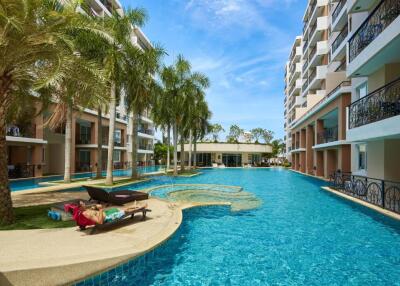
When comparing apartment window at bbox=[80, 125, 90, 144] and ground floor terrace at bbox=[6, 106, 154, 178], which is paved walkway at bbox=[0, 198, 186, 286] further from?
apartment window at bbox=[80, 125, 90, 144]

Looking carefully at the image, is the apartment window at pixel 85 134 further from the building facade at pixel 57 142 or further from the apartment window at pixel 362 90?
the apartment window at pixel 362 90

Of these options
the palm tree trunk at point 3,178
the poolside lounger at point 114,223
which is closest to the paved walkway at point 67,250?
the poolside lounger at point 114,223

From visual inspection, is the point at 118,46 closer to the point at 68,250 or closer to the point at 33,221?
the point at 33,221

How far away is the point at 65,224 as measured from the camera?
31.4 feet

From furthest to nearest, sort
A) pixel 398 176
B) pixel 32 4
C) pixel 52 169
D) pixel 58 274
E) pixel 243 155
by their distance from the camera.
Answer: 1. pixel 243 155
2. pixel 52 169
3. pixel 398 176
4. pixel 32 4
5. pixel 58 274

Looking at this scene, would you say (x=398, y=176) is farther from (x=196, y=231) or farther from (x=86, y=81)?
(x=86, y=81)

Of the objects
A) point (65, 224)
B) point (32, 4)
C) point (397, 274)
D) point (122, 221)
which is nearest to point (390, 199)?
point (397, 274)

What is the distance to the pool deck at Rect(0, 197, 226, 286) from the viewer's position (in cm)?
574

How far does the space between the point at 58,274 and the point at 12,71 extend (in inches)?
294

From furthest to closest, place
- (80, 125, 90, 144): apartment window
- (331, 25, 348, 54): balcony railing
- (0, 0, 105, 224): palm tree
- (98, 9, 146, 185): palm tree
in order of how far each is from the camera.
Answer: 1. (80, 125, 90, 144): apartment window
2. (331, 25, 348, 54): balcony railing
3. (98, 9, 146, 185): palm tree
4. (0, 0, 105, 224): palm tree

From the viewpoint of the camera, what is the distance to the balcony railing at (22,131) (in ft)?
81.8

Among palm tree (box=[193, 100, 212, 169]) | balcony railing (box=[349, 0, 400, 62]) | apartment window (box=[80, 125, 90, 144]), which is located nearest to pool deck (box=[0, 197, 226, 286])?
balcony railing (box=[349, 0, 400, 62])

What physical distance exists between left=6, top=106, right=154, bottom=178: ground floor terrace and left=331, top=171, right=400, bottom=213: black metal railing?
16.2 metres

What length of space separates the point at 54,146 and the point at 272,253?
1371 inches
